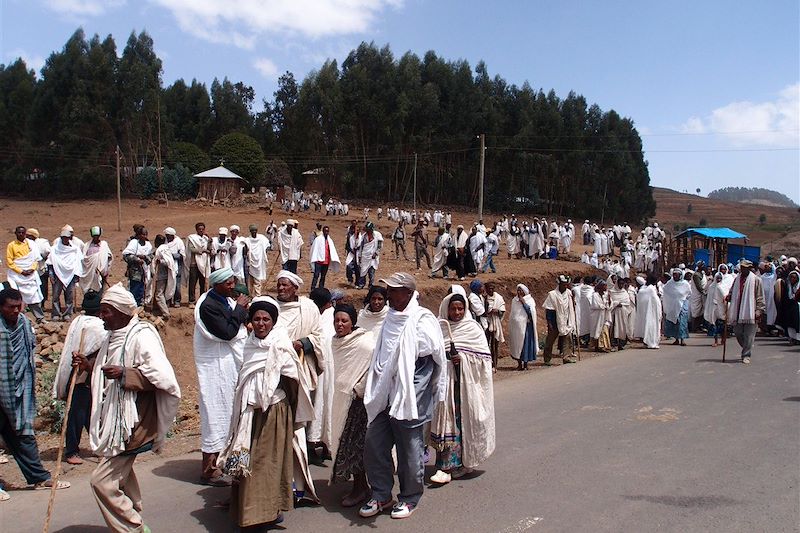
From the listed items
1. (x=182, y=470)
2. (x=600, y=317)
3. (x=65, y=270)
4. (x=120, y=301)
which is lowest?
(x=182, y=470)

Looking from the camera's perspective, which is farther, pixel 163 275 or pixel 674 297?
pixel 674 297

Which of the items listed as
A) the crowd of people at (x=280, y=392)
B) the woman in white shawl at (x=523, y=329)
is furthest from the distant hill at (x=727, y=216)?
the crowd of people at (x=280, y=392)

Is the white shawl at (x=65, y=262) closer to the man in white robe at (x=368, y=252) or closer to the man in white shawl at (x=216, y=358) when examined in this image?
the man in white robe at (x=368, y=252)

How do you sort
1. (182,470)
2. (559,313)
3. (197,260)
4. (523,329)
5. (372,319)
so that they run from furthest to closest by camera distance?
1. (559,313)
2. (197,260)
3. (523,329)
4. (182,470)
5. (372,319)

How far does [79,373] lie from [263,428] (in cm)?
264

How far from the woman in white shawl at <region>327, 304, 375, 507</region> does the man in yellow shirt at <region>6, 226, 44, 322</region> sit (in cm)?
804

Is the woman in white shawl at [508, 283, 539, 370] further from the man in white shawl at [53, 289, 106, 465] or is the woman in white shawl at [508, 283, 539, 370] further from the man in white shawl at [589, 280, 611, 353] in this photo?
the man in white shawl at [53, 289, 106, 465]

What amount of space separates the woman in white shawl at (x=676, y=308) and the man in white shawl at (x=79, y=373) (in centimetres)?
1376

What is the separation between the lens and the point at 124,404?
166 inches

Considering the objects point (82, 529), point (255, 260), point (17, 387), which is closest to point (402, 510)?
point (82, 529)

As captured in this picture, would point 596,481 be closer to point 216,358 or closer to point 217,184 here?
point 216,358

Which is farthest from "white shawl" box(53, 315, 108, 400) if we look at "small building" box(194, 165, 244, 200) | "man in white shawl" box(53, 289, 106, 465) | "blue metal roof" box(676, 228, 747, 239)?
"small building" box(194, 165, 244, 200)

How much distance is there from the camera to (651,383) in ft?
34.4

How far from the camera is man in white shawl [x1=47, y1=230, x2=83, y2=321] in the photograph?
1195 centimetres
